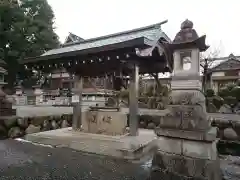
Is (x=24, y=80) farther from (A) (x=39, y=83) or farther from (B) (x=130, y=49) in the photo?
(B) (x=130, y=49)

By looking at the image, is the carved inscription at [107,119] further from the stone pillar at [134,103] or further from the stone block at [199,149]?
the stone block at [199,149]

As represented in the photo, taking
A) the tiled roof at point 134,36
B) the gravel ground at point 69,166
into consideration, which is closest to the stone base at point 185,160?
the gravel ground at point 69,166

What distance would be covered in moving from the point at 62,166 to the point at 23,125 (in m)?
5.85

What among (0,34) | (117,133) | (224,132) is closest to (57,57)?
(117,133)

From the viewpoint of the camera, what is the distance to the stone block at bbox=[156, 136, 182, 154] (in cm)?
437

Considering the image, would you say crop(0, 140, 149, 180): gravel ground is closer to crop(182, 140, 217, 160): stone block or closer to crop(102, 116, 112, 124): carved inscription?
crop(182, 140, 217, 160): stone block

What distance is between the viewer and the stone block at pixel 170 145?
172 inches

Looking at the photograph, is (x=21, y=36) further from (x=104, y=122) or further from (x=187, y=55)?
(x=187, y=55)

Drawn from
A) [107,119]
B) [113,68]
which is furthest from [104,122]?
[113,68]

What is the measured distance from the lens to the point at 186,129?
14.1 ft

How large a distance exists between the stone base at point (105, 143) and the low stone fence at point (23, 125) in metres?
1.97

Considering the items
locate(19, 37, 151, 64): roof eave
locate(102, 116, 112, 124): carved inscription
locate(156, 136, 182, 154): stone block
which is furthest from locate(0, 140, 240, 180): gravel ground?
locate(19, 37, 151, 64): roof eave

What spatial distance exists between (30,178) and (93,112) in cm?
371

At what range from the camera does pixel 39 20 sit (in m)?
27.0
